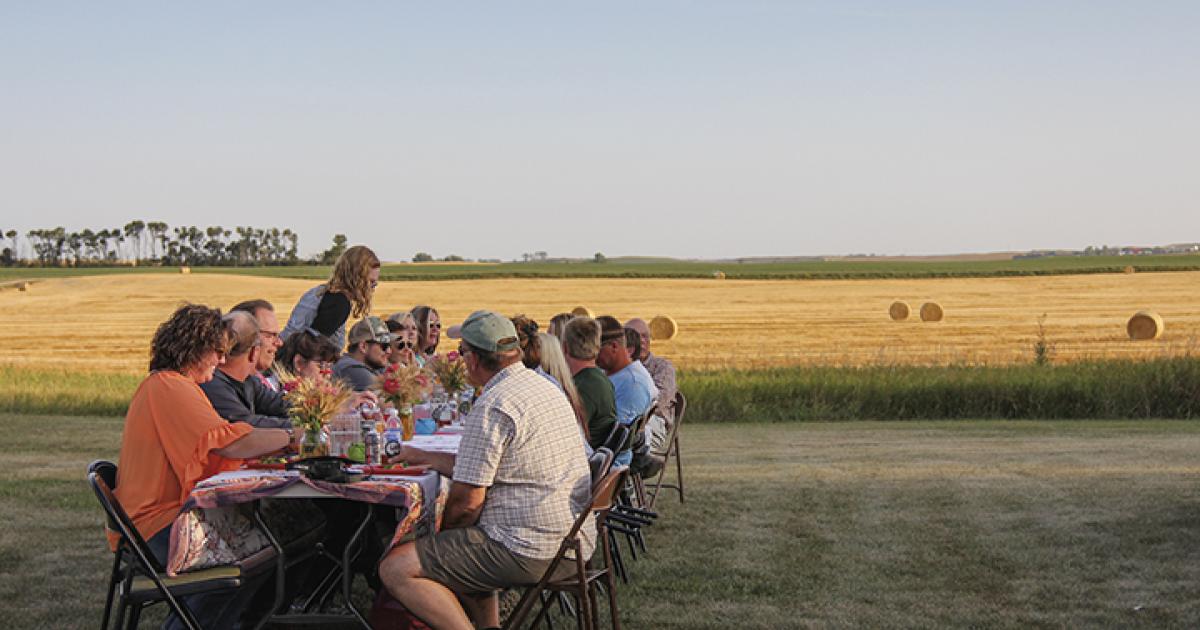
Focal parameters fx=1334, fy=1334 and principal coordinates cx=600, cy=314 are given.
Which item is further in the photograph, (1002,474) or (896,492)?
(1002,474)

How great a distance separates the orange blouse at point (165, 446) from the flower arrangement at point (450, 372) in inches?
84.7

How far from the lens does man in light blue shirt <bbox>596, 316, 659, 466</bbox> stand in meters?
A: 8.05

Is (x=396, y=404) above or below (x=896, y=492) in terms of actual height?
above

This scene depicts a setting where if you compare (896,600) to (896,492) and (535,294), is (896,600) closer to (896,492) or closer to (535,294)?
(896,492)

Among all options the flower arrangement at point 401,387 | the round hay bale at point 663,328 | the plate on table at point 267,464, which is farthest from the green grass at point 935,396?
the plate on table at point 267,464

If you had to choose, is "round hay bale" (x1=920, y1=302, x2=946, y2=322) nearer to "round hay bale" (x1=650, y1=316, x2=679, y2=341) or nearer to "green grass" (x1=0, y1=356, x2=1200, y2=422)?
"round hay bale" (x1=650, y1=316, x2=679, y2=341)

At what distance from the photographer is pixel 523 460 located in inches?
189

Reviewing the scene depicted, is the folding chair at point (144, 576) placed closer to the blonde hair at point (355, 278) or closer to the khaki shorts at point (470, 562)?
the khaki shorts at point (470, 562)

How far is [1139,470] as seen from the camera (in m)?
11.0

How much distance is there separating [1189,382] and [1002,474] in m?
7.15

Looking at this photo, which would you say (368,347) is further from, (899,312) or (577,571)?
(899,312)

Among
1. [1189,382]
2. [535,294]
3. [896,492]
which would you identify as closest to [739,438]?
[896,492]

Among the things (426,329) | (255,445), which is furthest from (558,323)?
(255,445)

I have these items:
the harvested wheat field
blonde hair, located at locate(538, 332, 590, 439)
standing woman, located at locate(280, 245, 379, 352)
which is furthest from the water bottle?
the harvested wheat field
